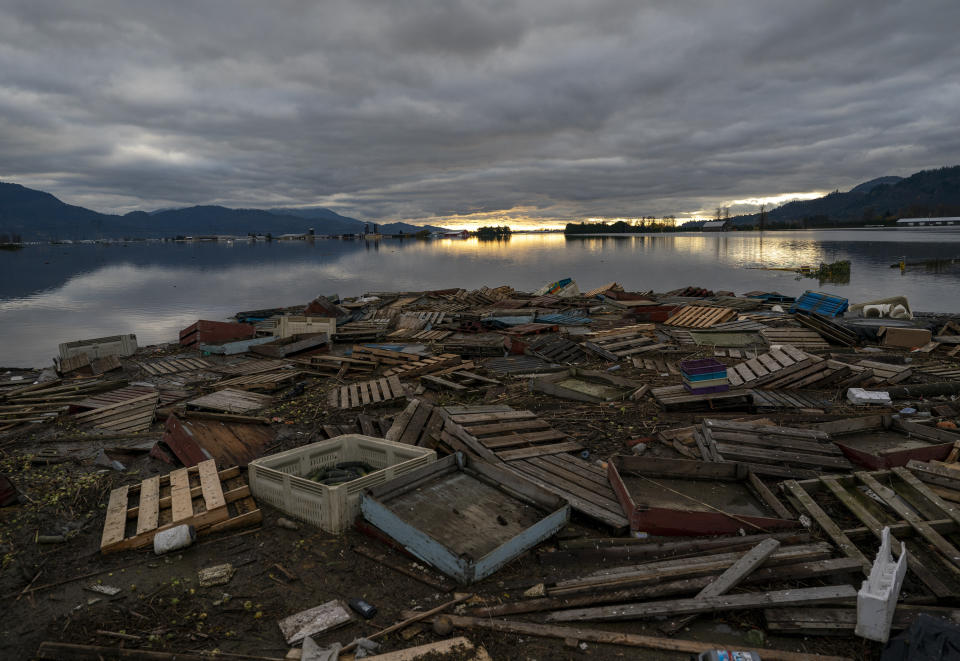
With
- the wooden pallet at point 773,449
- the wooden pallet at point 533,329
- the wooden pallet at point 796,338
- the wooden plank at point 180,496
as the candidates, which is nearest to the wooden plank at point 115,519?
the wooden plank at point 180,496

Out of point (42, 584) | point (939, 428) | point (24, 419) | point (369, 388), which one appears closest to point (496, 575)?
point (42, 584)

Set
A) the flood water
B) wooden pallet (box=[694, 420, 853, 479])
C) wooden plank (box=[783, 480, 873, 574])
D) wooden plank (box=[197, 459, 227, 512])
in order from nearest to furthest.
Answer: wooden plank (box=[783, 480, 873, 574])
wooden plank (box=[197, 459, 227, 512])
wooden pallet (box=[694, 420, 853, 479])
the flood water

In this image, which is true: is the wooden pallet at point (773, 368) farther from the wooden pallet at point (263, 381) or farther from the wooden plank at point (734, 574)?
the wooden pallet at point (263, 381)

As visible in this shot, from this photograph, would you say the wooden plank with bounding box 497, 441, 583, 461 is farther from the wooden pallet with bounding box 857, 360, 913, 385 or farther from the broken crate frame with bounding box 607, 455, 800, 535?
the wooden pallet with bounding box 857, 360, 913, 385

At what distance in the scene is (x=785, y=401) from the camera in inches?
317

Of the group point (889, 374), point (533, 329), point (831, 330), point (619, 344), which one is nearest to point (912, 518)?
point (889, 374)

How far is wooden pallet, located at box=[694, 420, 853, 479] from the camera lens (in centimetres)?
573

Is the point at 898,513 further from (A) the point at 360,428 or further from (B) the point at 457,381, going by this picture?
(B) the point at 457,381

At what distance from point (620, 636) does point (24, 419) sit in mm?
9751

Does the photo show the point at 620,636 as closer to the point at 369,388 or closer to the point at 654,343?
the point at 369,388

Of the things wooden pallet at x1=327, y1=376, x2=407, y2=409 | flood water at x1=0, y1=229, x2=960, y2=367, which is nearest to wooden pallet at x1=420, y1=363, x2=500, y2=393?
wooden pallet at x1=327, y1=376, x2=407, y2=409

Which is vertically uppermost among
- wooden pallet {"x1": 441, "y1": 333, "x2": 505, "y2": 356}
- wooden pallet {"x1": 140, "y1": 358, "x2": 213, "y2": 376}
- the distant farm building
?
the distant farm building

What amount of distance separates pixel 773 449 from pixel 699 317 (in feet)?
35.3

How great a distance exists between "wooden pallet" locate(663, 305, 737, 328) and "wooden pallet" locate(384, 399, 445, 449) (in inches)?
428
